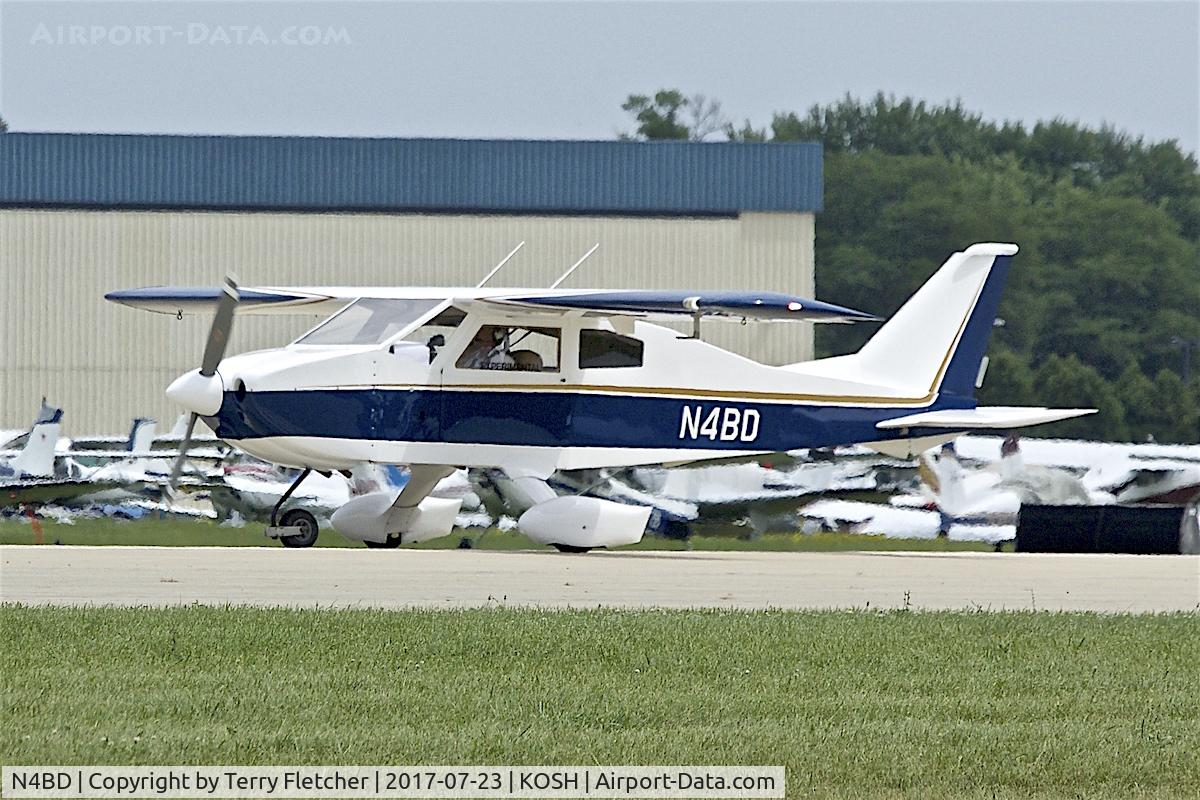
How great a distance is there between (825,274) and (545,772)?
4189 centimetres

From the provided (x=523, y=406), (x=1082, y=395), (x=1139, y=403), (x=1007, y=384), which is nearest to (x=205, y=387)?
(x=523, y=406)

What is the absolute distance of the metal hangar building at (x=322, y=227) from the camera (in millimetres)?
35156

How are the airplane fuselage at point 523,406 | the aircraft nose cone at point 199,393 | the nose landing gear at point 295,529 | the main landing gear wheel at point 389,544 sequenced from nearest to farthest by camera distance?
the aircraft nose cone at point 199,393 < the airplane fuselage at point 523,406 < the nose landing gear at point 295,529 < the main landing gear wheel at point 389,544

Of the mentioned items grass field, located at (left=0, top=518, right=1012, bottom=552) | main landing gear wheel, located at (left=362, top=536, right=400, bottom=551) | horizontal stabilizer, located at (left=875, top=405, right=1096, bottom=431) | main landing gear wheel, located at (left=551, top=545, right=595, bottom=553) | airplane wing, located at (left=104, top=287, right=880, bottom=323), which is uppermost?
airplane wing, located at (left=104, top=287, right=880, bottom=323)

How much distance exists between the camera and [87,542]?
19.5 m

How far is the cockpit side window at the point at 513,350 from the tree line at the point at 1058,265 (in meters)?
22.6

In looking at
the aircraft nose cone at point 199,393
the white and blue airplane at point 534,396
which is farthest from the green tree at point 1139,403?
the aircraft nose cone at point 199,393

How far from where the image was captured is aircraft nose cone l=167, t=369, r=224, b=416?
54.5ft

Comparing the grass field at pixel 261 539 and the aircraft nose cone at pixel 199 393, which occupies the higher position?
the aircraft nose cone at pixel 199 393

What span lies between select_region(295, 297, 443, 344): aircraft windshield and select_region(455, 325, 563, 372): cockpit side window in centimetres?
53

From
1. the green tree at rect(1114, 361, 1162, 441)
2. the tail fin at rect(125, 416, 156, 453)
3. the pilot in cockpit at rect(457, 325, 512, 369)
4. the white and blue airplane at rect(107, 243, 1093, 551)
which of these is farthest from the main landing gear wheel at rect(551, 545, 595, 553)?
the green tree at rect(1114, 361, 1162, 441)

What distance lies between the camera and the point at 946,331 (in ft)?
66.0

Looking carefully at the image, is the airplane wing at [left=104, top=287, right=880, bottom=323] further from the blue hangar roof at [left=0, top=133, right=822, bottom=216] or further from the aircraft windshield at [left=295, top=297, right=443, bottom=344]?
the blue hangar roof at [left=0, top=133, right=822, bottom=216]

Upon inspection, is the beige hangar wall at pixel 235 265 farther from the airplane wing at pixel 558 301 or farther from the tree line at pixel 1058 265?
the airplane wing at pixel 558 301
